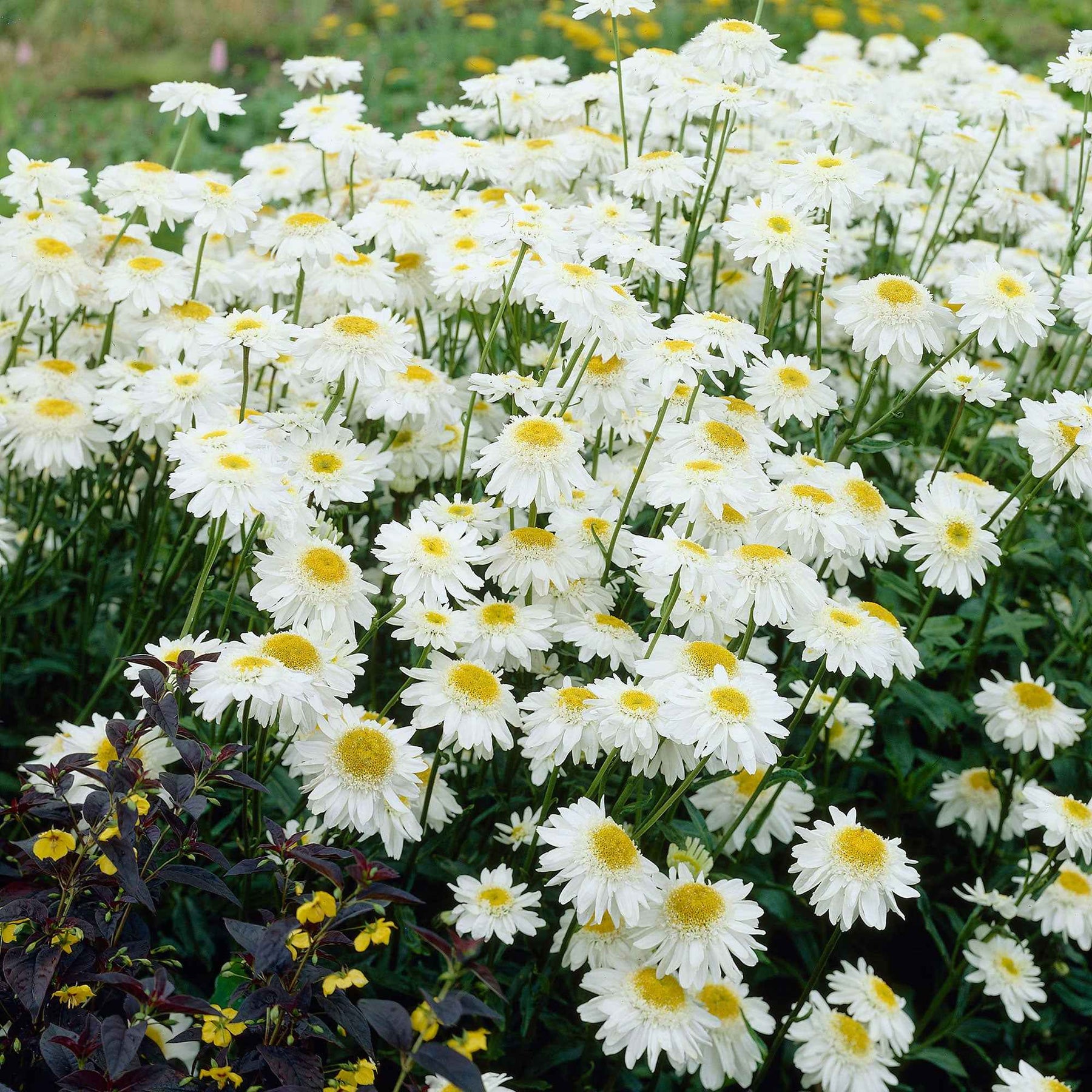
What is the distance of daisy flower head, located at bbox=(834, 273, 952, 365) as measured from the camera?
2391mm

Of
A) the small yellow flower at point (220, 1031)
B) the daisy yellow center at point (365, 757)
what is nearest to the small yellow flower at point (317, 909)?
the small yellow flower at point (220, 1031)

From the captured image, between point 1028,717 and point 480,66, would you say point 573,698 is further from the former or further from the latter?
point 480,66

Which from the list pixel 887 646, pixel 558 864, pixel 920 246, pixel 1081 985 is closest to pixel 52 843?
pixel 558 864

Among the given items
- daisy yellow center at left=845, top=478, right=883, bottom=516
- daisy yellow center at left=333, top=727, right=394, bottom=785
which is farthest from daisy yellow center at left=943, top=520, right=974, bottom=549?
daisy yellow center at left=333, top=727, right=394, bottom=785

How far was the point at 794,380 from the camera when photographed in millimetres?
2418

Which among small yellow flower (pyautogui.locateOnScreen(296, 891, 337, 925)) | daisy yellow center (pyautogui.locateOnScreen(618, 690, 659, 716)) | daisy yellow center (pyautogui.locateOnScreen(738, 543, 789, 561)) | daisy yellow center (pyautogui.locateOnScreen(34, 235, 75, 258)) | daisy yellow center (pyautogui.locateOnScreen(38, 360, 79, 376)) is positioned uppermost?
daisy yellow center (pyautogui.locateOnScreen(34, 235, 75, 258))

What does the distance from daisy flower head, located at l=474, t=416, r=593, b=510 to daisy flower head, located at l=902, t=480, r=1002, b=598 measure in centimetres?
73

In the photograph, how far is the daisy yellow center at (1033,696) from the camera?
2662 millimetres

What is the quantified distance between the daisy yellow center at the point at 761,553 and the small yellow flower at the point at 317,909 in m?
0.88

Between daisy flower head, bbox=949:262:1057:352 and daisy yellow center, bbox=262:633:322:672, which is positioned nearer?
daisy yellow center, bbox=262:633:322:672

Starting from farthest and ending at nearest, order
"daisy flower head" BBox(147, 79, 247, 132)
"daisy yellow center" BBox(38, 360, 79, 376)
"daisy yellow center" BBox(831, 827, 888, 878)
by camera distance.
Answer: "daisy flower head" BBox(147, 79, 247, 132) → "daisy yellow center" BBox(38, 360, 79, 376) → "daisy yellow center" BBox(831, 827, 888, 878)

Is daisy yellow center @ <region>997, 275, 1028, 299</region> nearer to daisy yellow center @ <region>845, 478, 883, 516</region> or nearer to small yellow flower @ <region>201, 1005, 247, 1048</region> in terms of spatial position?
daisy yellow center @ <region>845, 478, 883, 516</region>

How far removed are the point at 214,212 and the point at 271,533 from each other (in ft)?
2.67

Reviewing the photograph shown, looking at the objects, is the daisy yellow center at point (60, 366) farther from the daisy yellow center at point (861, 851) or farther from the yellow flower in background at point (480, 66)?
the yellow flower in background at point (480, 66)
